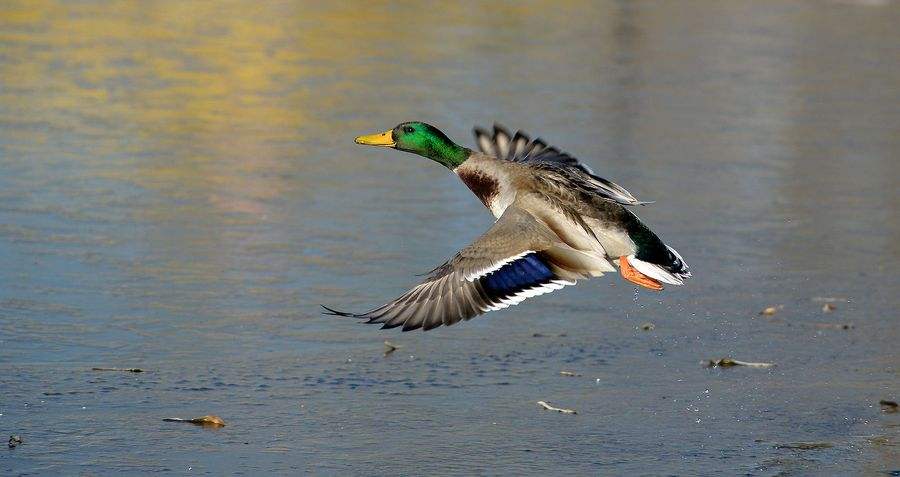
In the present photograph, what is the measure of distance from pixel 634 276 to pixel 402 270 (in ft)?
5.88

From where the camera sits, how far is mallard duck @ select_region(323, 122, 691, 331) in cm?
559

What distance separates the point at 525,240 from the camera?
230 inches

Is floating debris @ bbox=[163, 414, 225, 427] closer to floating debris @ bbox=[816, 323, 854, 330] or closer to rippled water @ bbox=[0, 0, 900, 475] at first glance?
rippled water @ bbox=[0, 0, 900, 475]

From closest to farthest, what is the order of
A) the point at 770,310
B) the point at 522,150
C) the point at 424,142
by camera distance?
1. the point at 424,142
2. the point at 522,150
3. the point at 770,310

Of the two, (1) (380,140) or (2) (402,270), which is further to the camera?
(2) (402,270)

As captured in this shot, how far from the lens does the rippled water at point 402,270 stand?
18.2 ft

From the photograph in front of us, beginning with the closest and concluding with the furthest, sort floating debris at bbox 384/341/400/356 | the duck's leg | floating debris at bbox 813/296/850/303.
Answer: the duck's leg, floating debris at bbox 384/341/400/356, floating debris at bbox 813/296/850/303

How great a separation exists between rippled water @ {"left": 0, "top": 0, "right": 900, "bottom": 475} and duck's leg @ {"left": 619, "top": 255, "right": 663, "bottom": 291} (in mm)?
375

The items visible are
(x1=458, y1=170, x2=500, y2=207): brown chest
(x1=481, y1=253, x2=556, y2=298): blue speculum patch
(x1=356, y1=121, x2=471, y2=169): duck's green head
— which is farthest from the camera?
(x1=356, y1=121, x2=471, y2=169): duck's green head

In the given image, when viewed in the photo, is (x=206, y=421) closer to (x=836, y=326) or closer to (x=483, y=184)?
(x=483, y=184)

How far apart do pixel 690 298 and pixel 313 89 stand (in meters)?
6.95

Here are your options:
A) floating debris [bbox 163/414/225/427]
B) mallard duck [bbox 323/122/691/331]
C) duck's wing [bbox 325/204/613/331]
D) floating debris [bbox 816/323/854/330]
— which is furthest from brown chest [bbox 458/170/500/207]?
floating debris [bbox 816/323/854/330]

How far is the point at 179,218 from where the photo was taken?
8695 mm

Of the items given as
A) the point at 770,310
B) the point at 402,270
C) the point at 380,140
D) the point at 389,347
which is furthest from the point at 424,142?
the point at 770,310
